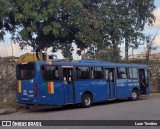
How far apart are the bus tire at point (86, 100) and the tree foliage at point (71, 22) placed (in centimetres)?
440

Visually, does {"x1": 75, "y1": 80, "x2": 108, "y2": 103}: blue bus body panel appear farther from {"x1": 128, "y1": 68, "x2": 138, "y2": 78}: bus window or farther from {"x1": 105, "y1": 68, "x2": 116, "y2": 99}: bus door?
{"x1": 128, "y1": 68, "x2": 138, "y2": 78}: bus window

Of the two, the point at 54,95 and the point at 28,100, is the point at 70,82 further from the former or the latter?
the point at 28,100

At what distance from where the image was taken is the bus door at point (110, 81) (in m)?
23.1

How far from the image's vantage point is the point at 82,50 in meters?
27.0

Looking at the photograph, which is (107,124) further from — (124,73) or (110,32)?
(110,32)

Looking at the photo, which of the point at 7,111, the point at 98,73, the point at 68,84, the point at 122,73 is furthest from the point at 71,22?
the point at 7,111

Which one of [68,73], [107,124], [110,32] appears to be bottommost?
[107,124]

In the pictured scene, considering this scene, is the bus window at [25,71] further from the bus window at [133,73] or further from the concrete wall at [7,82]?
the bus window at [133,73]

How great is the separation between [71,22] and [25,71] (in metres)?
5.41

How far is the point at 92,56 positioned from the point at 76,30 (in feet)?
8.27

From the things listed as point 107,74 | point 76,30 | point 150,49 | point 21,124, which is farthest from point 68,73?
point 150,49

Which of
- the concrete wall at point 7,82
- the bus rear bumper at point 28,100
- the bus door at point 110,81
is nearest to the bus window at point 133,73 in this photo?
the bus door at point 110,81

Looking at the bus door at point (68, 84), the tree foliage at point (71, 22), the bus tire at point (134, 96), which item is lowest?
the bus tire at point (134, 96)

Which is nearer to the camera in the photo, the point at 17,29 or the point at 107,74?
the point at 107,74
